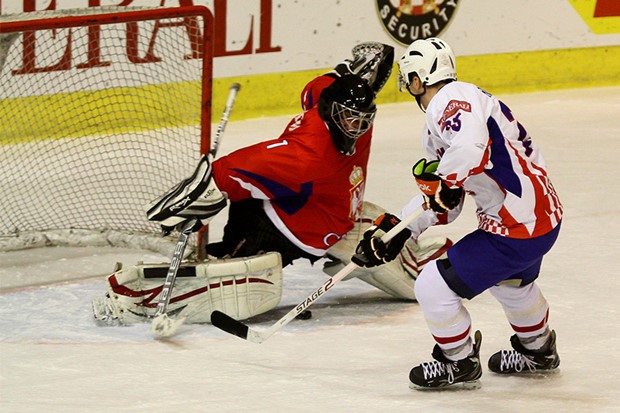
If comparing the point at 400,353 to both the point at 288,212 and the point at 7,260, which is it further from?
the point at 7,260

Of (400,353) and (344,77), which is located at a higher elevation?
(344,77)

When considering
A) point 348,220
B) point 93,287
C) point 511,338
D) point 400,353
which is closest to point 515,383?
point 511,338

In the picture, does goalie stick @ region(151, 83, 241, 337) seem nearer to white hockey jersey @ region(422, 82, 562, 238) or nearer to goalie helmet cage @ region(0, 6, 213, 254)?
goalie helmet cage @ region(0, 6, 213, 254)

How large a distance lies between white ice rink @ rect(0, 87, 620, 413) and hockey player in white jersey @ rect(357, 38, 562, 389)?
198 mm

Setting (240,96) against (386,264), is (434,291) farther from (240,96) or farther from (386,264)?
(240,96)

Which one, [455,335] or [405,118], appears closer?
[455,335]

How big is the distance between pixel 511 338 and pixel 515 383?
141mm

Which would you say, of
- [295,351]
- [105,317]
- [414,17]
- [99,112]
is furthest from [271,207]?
[414,17]

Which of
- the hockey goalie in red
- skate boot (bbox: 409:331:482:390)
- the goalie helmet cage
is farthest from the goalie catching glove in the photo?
skate boot (bbox: 409:331:482:390)

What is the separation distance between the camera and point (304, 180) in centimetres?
386

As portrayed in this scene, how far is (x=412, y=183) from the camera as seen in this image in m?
5.67

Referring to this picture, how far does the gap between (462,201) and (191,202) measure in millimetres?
880

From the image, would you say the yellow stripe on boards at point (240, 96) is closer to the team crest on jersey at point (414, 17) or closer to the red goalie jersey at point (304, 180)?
the team crest on jersey at point (414, 17)

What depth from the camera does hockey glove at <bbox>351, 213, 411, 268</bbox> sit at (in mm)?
3377
